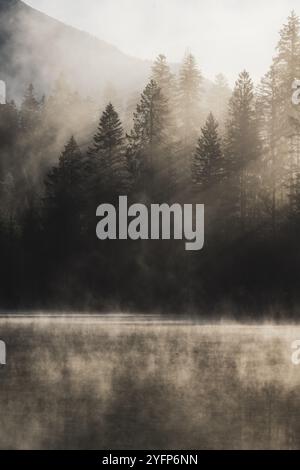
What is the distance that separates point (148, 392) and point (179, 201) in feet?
121

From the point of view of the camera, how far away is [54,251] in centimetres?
5441

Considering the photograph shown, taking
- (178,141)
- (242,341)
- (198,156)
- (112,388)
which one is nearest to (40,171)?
(178,141)

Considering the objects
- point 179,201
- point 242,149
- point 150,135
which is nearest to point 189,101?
point 150,135

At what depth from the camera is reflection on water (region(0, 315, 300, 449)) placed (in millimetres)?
15008

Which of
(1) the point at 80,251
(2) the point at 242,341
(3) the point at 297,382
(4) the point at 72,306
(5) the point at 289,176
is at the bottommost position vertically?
(3) the point at 297,382

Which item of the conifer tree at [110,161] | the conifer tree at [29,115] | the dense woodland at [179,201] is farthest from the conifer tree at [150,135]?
the conifer tree at [29,115]

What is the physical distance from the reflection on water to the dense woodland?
18574 mm

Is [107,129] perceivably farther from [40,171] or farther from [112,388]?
[112,388]

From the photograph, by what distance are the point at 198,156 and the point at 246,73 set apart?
641 cm

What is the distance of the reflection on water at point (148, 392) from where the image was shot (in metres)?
15.0

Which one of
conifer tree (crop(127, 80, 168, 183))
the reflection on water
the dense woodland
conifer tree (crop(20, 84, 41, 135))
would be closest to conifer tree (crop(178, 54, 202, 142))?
the dense woodland

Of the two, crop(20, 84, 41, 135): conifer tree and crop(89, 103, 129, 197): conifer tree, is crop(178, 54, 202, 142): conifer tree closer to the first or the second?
crop(89, 103, 129, 197): conifer tree

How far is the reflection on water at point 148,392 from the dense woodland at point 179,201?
1857 centimetres

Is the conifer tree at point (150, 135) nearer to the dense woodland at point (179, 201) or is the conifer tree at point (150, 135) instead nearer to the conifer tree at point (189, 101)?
the dense woodland at point (179, 201)
